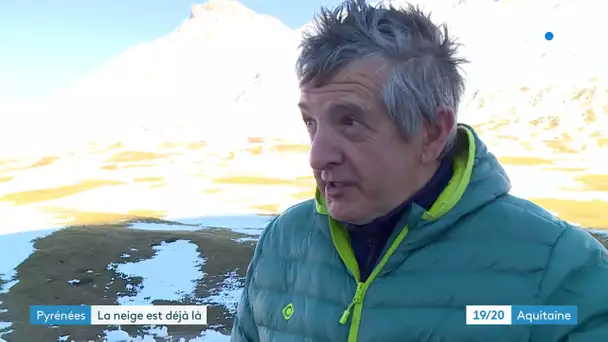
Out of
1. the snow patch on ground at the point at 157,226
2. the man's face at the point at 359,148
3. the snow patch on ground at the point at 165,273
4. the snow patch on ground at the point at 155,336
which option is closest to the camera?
the man's face at the point at 359,148

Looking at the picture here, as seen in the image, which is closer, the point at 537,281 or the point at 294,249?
the point at 537,281

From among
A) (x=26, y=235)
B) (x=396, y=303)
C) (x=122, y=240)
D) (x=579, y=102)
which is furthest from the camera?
(x=579, y=102)

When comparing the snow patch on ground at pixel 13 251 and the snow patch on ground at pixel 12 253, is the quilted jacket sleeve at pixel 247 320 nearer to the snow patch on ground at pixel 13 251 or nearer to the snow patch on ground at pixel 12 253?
the snow patch on ground at pixel 12 253

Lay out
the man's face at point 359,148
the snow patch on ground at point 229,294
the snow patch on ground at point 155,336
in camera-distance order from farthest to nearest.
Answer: the snow patch on ground at point 229,294, the snow patch on ground at point 155,336, the man's face at point 359,148

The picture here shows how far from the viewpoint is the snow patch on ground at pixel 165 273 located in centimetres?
1330

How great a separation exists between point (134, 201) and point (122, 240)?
16.9 m

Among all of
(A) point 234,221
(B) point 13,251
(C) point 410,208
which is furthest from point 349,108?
(A) point 234,221

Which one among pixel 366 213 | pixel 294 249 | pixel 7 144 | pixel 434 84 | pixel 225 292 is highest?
pixel 7 144

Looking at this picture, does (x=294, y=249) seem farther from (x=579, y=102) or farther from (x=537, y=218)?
(x=579, y=102)

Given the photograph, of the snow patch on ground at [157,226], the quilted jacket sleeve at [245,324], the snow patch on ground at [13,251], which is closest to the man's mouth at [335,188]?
the quilted jacket sleeve at [245,324]

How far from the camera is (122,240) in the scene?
58.9ft

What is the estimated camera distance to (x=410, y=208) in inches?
73.6

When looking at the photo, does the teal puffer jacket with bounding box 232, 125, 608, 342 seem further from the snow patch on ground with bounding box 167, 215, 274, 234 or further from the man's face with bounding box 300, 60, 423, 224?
the snow patch on ground with bounding box 167, 215, 274, 234

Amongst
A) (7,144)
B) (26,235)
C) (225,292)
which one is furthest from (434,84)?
(7,144)
